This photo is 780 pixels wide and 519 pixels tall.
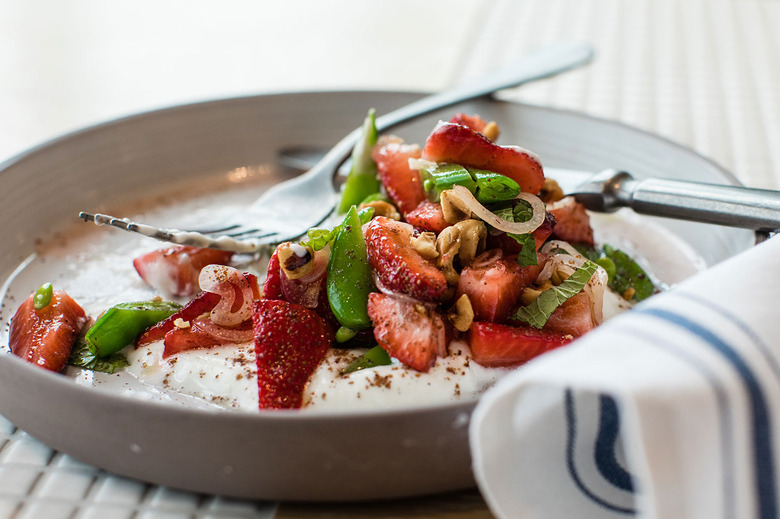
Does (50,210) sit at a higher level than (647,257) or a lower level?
higher

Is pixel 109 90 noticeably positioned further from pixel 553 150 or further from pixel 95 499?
pixel 95 499

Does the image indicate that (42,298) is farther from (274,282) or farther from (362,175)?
(362,175)

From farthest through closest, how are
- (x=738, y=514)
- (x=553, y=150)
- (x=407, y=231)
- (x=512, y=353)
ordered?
1. (x=553, y=150)
2. (x=407, y=231)
3. (x=512, y=353)
4. (x=738, y=514)

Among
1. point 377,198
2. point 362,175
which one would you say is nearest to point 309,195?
point 362,175

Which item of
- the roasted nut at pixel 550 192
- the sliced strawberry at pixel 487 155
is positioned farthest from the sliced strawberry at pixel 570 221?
the sliced strawberry at pixel 487 155

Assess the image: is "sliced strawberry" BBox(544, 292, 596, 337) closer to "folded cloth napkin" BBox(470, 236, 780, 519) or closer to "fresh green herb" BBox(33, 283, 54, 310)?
"folded cloth napkin" BBox(470, 236, 780, 519)

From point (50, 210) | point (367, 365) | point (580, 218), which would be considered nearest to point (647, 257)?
point (580, 218)
